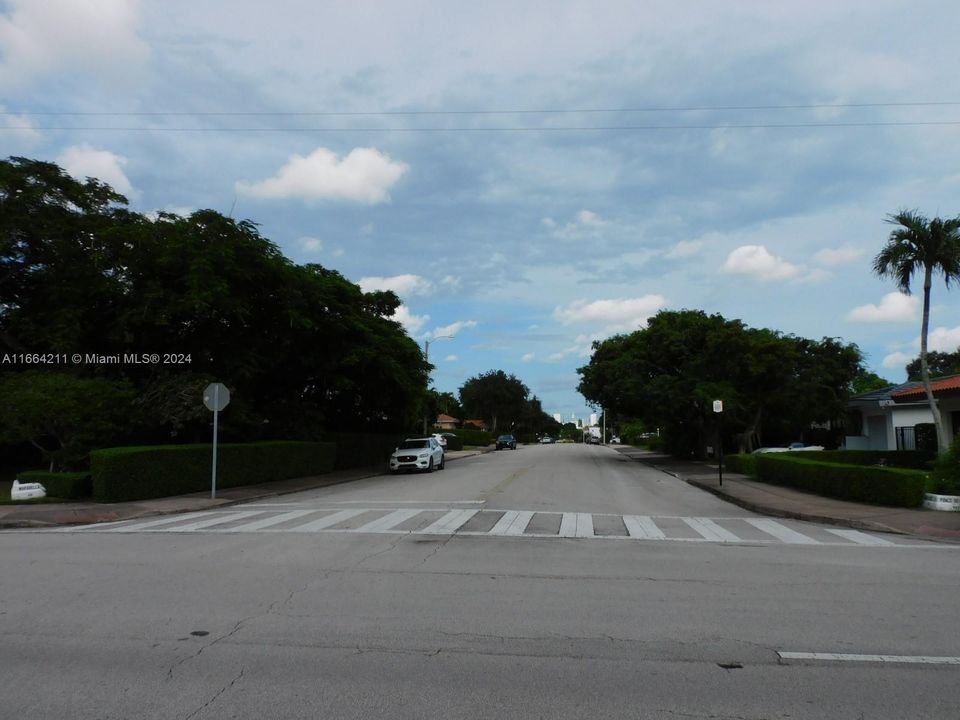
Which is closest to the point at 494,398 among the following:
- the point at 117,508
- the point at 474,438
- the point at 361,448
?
the point at 474,438

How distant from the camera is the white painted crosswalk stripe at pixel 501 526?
1230cm

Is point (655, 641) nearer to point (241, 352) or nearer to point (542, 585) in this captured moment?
point (542, 585)

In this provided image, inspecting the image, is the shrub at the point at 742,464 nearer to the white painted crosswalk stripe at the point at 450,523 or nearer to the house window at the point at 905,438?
the house window at the point at 905,438

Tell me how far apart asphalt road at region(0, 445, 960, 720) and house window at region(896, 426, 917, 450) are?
27.4 meters

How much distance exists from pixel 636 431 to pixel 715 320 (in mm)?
60042

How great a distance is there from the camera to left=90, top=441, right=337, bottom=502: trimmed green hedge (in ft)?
59.8

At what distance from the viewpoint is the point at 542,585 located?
8.23 m

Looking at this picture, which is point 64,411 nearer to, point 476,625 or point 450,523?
point 450,523

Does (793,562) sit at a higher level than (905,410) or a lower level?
lower

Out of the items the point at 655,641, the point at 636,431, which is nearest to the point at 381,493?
the point at 655,641

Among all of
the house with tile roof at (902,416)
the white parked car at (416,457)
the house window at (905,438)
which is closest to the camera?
the house with tile roof at (902,416)

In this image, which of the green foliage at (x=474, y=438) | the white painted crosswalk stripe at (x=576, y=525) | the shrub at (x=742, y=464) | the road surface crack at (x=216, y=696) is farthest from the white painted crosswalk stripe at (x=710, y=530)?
the green foliage at (x=474, y=438)

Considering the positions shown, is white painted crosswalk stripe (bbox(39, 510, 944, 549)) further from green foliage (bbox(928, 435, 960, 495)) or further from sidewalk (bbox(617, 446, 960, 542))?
green foliage (bbox(928, 435, 960, 495))

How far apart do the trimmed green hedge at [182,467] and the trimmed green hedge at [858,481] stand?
17.0 metres
